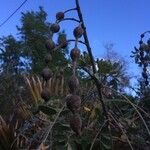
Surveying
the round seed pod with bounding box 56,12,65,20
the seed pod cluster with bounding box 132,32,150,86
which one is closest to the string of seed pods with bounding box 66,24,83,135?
the round seed pod with bounding box 56,12,65,20

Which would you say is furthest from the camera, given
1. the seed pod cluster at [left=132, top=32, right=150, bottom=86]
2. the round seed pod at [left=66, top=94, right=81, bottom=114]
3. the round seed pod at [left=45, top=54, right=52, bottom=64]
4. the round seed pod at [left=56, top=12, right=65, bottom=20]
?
the seed pod cluster at [left=132, top=32, right=150, bottom=86]

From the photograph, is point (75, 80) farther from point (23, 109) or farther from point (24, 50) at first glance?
point (24, 50)

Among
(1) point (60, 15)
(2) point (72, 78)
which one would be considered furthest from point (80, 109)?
(2) point (72, 78)

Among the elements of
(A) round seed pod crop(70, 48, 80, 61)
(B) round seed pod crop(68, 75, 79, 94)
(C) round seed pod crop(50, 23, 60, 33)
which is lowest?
(B) round seed pod crop(68, 75, 79, 94)

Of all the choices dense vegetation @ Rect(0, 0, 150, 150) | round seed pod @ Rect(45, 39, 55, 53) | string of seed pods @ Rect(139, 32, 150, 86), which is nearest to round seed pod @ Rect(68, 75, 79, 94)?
dense vegetation @ Rect(0, 0, 150, 150)

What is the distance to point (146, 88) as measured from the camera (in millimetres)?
4145

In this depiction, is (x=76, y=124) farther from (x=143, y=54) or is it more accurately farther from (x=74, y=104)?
(x=143, y=54)

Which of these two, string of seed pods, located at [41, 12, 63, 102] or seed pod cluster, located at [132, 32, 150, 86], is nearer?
string of seed pods, located at [41, 12, 63, 102]

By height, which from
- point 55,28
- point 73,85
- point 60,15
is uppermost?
point 60,15

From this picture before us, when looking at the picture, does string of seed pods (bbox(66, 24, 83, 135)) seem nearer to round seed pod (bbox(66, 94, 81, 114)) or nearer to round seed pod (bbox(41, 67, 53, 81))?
round seed pod (bbox(66, 94, 81, 114))

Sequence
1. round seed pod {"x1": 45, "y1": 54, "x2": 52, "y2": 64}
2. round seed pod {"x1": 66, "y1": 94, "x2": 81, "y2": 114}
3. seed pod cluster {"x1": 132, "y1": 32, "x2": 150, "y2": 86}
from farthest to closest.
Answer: seed pod cluster {"x1": 132, "y1": 32, "x2": 150, "y2": 86} < round seed pod {"x1": 45, "y1": 54, "x2": 52, "y2": 64} < round seed pod {"x1": 66, "y1": 94, "x2": 81, "y2": 114}

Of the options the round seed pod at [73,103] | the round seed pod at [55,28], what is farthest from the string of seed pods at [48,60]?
the round seed pod at [73,103]

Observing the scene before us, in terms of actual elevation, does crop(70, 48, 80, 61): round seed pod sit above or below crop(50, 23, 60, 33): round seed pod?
below

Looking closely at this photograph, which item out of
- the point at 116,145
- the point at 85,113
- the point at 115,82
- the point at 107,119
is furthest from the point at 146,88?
the point at 107,119
